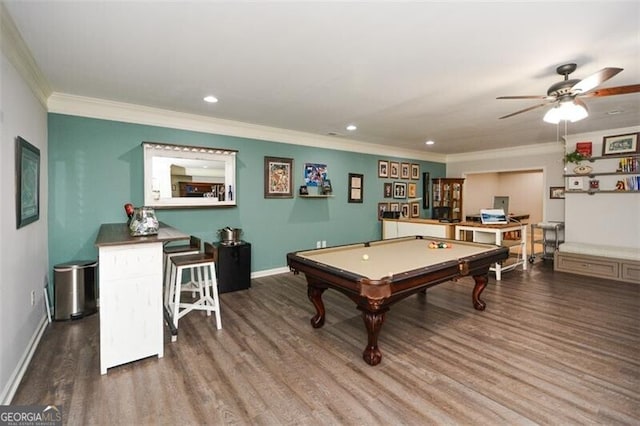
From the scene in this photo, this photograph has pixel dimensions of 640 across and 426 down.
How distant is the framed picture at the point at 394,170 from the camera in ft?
22.7

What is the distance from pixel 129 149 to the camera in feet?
12.5

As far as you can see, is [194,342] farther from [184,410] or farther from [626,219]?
[626,219]

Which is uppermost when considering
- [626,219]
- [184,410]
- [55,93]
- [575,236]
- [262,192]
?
[55,93]

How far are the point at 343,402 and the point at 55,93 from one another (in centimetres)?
424

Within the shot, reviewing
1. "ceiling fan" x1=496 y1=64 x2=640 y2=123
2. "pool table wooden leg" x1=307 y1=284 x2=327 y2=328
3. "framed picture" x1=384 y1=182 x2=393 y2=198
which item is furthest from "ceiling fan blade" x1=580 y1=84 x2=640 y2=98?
"framed picture" x1=384 y1=182 x2=393 y2=198

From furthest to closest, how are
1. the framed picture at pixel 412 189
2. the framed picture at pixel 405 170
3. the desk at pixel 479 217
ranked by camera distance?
the framed picture at pixel 412 189
the framed picture at pixel 405 170
the desk at pixel 479 217

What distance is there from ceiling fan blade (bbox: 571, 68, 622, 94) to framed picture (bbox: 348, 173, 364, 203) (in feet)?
12.9

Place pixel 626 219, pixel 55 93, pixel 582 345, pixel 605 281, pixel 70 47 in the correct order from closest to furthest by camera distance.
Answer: pixel 70 47, pixel 582 345, pixel 55 93, pixel 605 281, pixel 626 219

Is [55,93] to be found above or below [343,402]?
above

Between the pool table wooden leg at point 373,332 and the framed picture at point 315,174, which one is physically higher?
the framed picture at point 315,174

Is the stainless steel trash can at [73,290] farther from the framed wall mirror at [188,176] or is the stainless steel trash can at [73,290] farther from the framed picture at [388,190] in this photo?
the framed picture at [388,190]

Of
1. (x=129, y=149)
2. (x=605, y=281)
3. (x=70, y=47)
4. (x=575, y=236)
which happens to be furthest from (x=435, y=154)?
(x=70, y=47)

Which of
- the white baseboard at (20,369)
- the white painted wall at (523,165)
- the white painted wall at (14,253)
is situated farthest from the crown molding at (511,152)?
the white baseboard at (20,369)

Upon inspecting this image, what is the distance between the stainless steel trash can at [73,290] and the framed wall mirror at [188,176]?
3.42 feet
